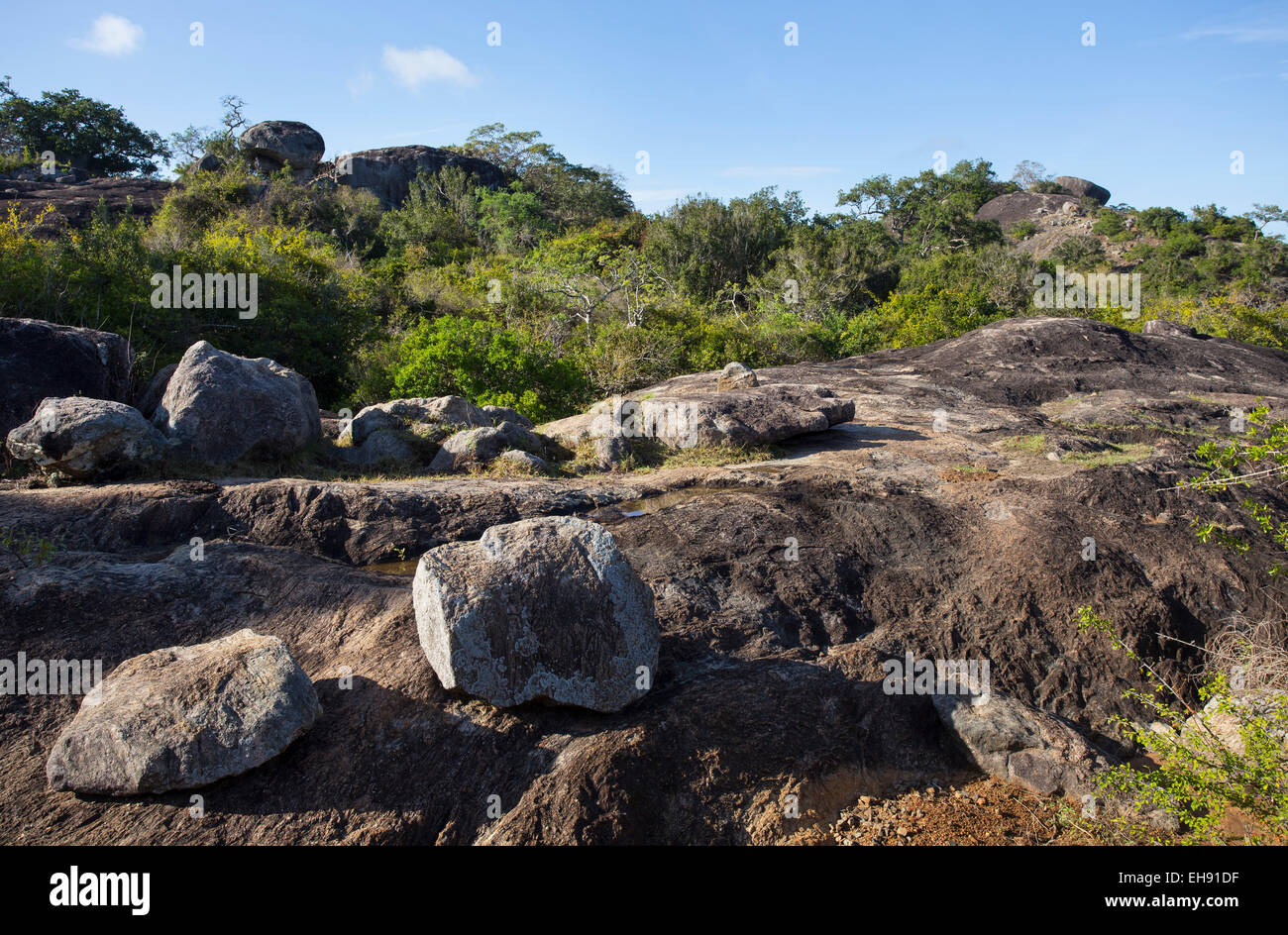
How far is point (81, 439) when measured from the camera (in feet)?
24.1

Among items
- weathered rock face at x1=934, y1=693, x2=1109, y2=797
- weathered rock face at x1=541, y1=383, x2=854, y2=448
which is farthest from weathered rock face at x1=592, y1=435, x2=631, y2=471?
weathered rock face at x1=934, y1=693, x2=1109, y2=797

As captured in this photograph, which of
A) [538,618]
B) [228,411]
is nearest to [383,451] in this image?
[228,411]

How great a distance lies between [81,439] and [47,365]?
6.01 ft

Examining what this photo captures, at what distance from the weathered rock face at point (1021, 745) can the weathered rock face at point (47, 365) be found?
29.7 feet

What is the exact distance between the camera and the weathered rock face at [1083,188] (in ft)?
176

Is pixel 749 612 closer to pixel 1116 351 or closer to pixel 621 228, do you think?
pixel 1116 351

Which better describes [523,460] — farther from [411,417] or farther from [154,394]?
[154,394]

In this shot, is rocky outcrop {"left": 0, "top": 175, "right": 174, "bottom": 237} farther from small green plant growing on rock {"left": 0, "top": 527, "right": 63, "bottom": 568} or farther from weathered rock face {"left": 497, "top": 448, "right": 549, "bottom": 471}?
small green plant growing on rock {"left": 0, "top": 527, "right": 63, "bottom": 568}

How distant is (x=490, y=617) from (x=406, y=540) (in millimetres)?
2729

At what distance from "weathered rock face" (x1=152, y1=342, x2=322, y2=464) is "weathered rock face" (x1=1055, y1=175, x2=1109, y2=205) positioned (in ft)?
187

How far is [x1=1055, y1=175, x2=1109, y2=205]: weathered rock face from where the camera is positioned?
53594 millimetres

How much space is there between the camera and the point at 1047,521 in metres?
7.34

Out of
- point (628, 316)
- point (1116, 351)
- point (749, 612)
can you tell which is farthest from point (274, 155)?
point (749, 612)

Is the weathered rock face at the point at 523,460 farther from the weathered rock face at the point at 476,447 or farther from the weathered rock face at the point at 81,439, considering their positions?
the weathered rock face at the point at 81,439
